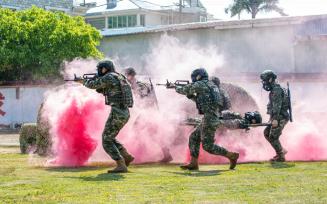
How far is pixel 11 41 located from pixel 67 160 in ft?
82.7

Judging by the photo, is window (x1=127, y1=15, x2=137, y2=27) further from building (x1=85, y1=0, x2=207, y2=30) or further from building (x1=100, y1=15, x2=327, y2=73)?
building (x1=100, y1=15, x2=327, y2=73)

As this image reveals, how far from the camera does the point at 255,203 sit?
29.0ft

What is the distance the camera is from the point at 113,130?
12.6 metres

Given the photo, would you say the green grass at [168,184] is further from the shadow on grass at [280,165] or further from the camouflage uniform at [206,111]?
the camouflage uniform at [206,111]

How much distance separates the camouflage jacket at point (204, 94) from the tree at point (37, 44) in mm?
25817

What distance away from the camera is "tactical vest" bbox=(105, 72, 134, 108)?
41.7ft

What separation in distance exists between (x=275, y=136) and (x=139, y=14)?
2314 inches

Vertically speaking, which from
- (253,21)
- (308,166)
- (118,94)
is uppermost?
(253,21)

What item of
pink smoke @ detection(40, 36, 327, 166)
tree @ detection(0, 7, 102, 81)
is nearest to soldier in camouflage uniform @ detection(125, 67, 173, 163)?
pink smoke @ detection(40, 36, 327, 166)

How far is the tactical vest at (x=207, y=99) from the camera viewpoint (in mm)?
12945

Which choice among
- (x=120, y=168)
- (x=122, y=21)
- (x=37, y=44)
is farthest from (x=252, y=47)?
(x=120, y=168)

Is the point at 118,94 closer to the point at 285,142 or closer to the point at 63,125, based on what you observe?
the point at 63,125

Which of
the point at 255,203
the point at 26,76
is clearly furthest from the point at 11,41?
the point at 255,203

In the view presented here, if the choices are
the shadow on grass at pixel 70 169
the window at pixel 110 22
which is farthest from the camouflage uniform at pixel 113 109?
the window at pixel 110 22
